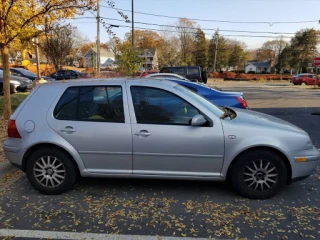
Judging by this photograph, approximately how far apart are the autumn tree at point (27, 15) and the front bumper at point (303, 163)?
19.7ft

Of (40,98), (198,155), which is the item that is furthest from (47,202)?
(198,155)

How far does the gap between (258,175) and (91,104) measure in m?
2.35

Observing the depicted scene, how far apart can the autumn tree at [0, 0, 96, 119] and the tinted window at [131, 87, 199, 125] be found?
4463 mm

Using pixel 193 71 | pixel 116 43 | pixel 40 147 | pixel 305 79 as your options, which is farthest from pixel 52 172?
pixel 305 79

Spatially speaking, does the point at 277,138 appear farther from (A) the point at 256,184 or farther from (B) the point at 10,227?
(B) the point at 10,227

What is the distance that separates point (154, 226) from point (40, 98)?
225 cm

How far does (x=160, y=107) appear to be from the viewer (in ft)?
11.7

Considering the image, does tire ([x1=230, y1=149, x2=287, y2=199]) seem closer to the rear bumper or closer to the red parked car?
the rear bumper

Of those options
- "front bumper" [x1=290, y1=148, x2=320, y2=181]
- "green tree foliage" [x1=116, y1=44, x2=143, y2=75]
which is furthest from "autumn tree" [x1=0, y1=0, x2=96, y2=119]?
"green tree foliage" [x1=116, y1=44, x2=143, y2=75]

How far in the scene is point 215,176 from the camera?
11.6 ft

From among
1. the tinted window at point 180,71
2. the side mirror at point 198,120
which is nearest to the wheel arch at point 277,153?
the side mirror at point 198,120

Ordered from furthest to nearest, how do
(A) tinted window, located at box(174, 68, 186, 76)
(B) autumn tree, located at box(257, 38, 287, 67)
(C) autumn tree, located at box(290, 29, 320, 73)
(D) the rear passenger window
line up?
1. (B) autumn tree, located at box(257, 38, 287, 67)
2. (C) autumn tree, located at box(290, 29, 320, 73)
3. (A) tinted window, located at box(174, 68, 186, 76)
4. (D) the rear passenger window

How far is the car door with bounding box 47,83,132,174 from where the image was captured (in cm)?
352

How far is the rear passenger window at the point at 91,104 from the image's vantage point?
3598 mm
